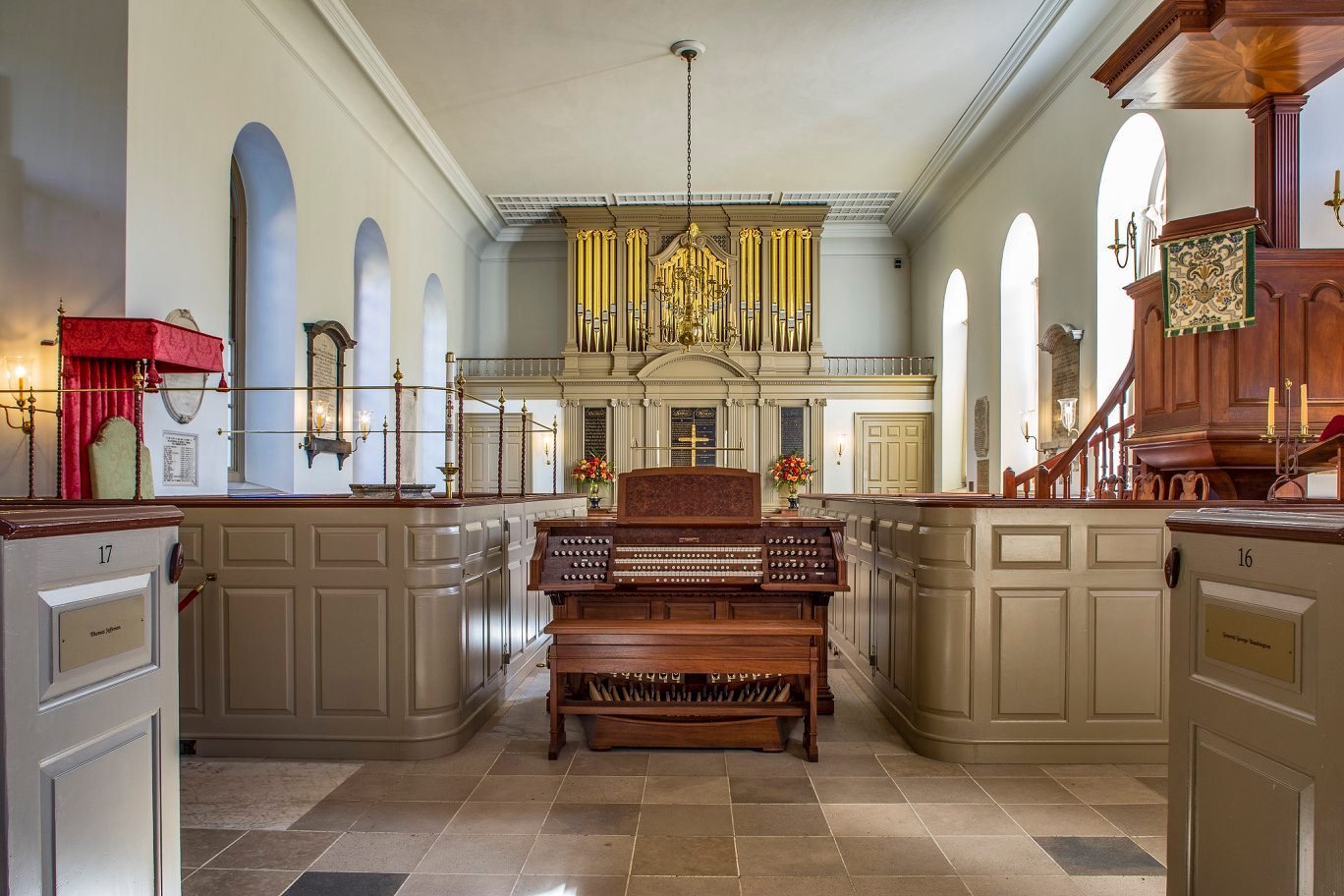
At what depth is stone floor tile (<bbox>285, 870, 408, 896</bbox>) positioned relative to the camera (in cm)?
265

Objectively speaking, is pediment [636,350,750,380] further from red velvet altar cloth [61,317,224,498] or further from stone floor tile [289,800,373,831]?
stone floor tile [289,800,373,831]

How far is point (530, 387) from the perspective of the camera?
14.3 meters

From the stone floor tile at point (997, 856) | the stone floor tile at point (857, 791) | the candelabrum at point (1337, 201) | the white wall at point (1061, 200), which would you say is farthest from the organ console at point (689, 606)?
the white wall at point (1061, 200)

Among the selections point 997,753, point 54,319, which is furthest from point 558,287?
point 997,753

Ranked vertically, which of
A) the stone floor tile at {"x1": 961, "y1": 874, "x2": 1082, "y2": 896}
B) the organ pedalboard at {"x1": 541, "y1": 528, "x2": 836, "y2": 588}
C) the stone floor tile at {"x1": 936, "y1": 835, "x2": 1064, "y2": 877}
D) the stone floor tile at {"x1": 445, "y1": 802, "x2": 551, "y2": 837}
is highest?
the organ pedalboard at {"x1": 541, "y1": 528, "x2": 836, "y2": 588}

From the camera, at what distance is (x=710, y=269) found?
47.1 ft

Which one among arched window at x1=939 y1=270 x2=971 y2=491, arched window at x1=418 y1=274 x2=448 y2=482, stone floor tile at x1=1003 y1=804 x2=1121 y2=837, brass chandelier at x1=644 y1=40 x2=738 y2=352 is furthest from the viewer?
arched window at x1=939 y1=270 x2=971 y2=491

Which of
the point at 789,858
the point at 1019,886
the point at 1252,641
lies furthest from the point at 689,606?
the point at 1252,641

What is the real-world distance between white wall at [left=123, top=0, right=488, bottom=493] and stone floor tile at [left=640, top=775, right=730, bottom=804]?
4.32 meters

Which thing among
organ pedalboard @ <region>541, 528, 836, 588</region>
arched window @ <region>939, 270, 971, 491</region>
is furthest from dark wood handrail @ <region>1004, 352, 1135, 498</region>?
arched window @ <region>939, 270, 971, 491</region>

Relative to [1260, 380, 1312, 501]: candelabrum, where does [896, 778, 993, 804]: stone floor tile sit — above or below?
below

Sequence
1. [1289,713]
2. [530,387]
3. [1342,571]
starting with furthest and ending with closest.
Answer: [530,387] < [1289,713] < [1342,571]

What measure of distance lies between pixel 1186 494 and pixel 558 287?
12353 mm

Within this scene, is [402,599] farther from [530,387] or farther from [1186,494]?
[530,387]
